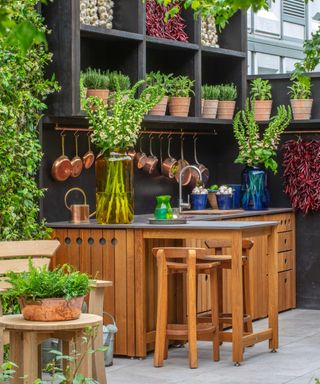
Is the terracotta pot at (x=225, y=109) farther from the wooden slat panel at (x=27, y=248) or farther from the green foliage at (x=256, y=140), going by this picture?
the wooden slat panel at (x=27, y=248)

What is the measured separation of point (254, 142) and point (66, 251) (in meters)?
2.58

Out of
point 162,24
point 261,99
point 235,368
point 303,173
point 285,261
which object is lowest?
point 235,368

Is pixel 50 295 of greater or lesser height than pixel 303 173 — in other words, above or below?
below

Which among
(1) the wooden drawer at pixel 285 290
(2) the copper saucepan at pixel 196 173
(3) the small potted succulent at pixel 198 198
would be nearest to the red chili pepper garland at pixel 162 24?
(2) the copper saucepan at pixel 196 173

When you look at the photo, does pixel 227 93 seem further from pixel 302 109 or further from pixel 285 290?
pixel 285 290

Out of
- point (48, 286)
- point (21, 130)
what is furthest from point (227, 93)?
point (48, 286)

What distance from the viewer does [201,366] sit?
7.23 meters

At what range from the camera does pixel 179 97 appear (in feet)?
29.2

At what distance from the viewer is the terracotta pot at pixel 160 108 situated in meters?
8.64

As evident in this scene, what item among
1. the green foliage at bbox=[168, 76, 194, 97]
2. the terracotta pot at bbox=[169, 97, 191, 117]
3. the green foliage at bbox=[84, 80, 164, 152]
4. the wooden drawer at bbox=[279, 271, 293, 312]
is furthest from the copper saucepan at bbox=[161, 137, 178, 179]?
the green foliage at bbox=[84, 80, 164, 152]

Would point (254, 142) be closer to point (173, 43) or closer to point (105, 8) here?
point (173, 43)

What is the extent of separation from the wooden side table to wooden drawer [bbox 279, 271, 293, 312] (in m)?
4.68

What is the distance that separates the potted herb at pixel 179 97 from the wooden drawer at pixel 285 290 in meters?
1.93

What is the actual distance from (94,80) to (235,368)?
93.3 inches
